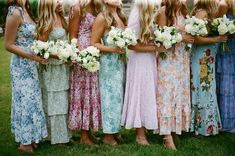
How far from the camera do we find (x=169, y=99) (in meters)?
6.78

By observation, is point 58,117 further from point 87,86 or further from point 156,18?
point 156,18

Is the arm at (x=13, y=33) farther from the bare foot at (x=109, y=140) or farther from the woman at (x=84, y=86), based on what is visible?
the bare foot at (x=109, y=140)

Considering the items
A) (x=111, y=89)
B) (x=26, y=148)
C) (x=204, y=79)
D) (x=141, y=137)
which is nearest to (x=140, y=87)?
(x=111, y=89)

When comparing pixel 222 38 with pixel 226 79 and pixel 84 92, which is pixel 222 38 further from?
pixel 84 92

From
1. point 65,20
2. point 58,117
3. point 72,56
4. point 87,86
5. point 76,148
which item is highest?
point 65,20

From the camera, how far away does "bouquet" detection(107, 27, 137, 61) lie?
6328 millimetres

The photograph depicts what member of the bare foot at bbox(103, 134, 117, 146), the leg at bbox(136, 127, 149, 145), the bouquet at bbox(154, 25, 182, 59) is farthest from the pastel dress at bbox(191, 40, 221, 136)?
the bare foot at bbox(103, 134, 117, 146)

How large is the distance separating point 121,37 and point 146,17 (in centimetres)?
51

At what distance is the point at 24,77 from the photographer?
646 centimetres

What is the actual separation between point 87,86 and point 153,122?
1.09m

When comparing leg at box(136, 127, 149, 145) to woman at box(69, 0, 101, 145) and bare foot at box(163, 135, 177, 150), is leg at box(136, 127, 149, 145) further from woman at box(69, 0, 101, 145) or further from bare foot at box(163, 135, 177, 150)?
woman at box(69, 0, 101, 145)

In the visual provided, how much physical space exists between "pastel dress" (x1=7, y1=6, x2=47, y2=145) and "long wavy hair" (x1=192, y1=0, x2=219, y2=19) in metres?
2.47

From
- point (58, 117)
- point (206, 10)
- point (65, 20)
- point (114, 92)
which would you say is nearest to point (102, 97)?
point (114, 92)

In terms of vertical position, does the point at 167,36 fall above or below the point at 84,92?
above
